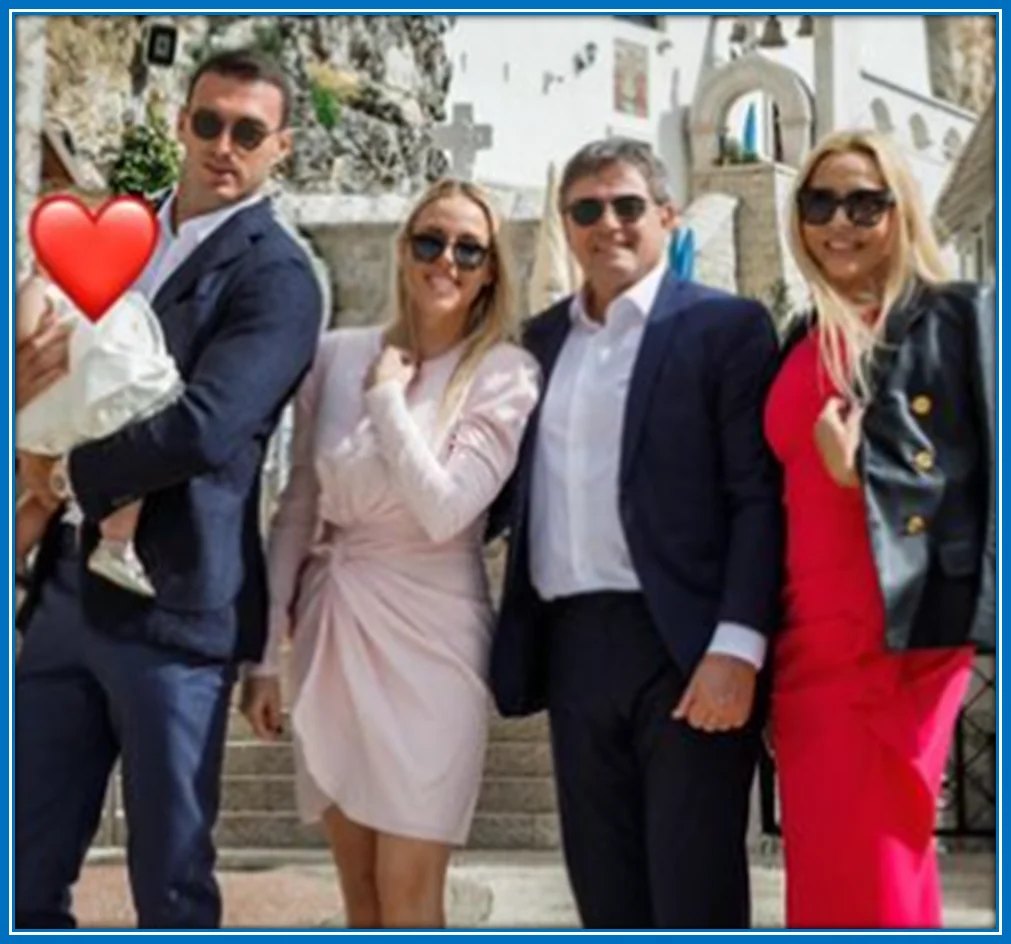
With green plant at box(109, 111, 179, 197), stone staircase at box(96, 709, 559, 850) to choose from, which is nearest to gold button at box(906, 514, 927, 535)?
green plant at box(109, 111, 179, 197)

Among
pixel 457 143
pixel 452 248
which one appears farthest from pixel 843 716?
pixel 457 143

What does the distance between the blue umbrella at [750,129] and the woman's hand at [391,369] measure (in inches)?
1005

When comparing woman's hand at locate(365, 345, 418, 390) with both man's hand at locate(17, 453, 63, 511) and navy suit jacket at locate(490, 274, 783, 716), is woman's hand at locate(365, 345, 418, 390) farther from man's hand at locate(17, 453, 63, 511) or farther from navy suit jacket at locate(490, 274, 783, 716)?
man's hand at locate(17, 453, 63, 511)

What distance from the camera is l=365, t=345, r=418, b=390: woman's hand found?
3471 mm

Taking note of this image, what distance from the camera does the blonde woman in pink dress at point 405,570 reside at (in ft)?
11.2

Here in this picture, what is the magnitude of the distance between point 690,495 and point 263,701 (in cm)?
100

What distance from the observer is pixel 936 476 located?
3176mm

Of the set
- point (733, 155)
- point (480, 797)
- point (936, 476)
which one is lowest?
point (480, 797)

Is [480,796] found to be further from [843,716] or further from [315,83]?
[315,83]

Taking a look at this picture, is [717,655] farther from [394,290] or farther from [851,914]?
[394,290]

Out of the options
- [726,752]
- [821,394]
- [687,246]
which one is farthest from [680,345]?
[687,246]

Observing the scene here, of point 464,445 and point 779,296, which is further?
point 779,296

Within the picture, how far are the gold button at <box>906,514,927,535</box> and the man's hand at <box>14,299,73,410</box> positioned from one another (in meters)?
1.62

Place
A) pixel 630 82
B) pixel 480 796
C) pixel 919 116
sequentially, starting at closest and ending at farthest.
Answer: pixel 480 796 → pixel 630 82 → pixel 919 116
